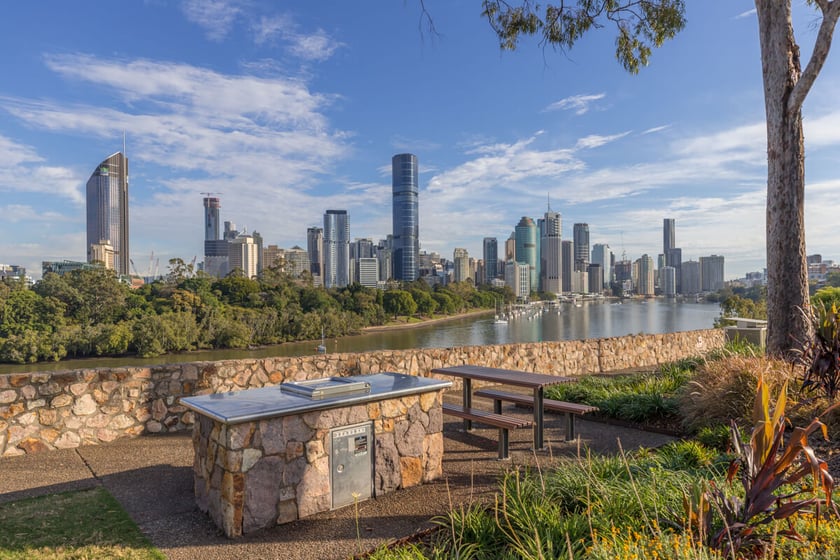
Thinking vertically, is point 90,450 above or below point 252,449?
below

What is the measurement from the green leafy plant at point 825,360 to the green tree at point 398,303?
65292 mm

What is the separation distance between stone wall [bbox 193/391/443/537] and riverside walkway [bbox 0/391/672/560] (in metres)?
0.10

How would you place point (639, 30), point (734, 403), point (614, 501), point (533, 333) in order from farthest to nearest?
1. point (533, 333)
2. point (639, 30)
3. point (734, 403)
4. point (614, 501)

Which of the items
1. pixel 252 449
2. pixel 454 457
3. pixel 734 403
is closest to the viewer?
pixel 252 449

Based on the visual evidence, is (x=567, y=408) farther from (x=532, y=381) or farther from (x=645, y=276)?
(x=645, y=276)

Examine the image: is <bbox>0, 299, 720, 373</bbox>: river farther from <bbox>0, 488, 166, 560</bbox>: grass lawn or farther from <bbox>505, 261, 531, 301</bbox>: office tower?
<bbox>505, 261, 531, 301</bbox>: office tower

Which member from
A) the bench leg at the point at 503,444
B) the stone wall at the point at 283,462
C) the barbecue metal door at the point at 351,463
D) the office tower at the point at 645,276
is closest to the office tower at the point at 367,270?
the office tower at the point at 645,276

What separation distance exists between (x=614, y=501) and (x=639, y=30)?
31.1ft

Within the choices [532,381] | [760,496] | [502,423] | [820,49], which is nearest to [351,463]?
[502,423]

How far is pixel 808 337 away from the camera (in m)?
7.40

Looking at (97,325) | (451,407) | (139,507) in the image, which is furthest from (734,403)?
(97,325)

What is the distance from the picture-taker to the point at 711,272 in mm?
149500

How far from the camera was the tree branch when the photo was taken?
761cm

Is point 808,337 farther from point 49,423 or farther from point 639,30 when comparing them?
point 49,423
